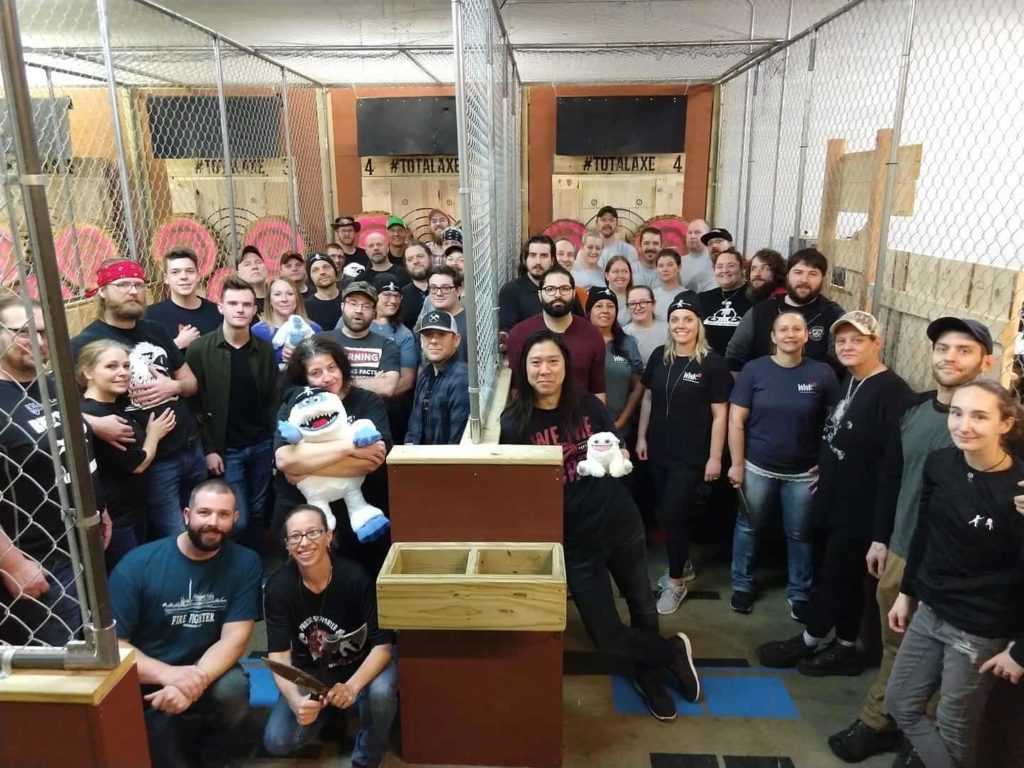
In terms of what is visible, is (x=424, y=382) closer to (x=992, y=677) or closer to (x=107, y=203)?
(x=992, y=677)

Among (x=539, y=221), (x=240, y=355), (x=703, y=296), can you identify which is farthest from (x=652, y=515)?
(x=539, y=221)

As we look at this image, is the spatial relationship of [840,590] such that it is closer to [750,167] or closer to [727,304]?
[727,304]

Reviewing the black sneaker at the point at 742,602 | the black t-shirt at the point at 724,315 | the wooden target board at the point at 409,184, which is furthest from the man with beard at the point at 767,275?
the wooden target board at the point at 409,184

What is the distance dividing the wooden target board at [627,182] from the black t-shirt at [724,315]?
12.7ft

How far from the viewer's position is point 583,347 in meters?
3.40

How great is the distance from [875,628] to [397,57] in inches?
235

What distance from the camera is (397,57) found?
21.9ft

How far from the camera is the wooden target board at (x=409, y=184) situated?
8203 mm

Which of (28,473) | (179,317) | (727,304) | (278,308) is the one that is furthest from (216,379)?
(727,304)

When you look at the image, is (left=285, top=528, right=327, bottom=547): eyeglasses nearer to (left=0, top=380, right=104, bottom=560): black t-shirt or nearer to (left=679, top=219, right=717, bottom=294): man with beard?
(left=0, top=380, right=104, bottom=560): black t-shirt

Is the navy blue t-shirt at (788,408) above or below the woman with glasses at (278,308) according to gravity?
below

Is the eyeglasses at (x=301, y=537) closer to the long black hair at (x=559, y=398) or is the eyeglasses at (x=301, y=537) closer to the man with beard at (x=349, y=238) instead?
the long black hair at (x=559, y=398)

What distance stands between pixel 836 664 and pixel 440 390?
2.06 metres

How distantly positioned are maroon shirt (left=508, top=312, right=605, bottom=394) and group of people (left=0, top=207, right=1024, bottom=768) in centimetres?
1
